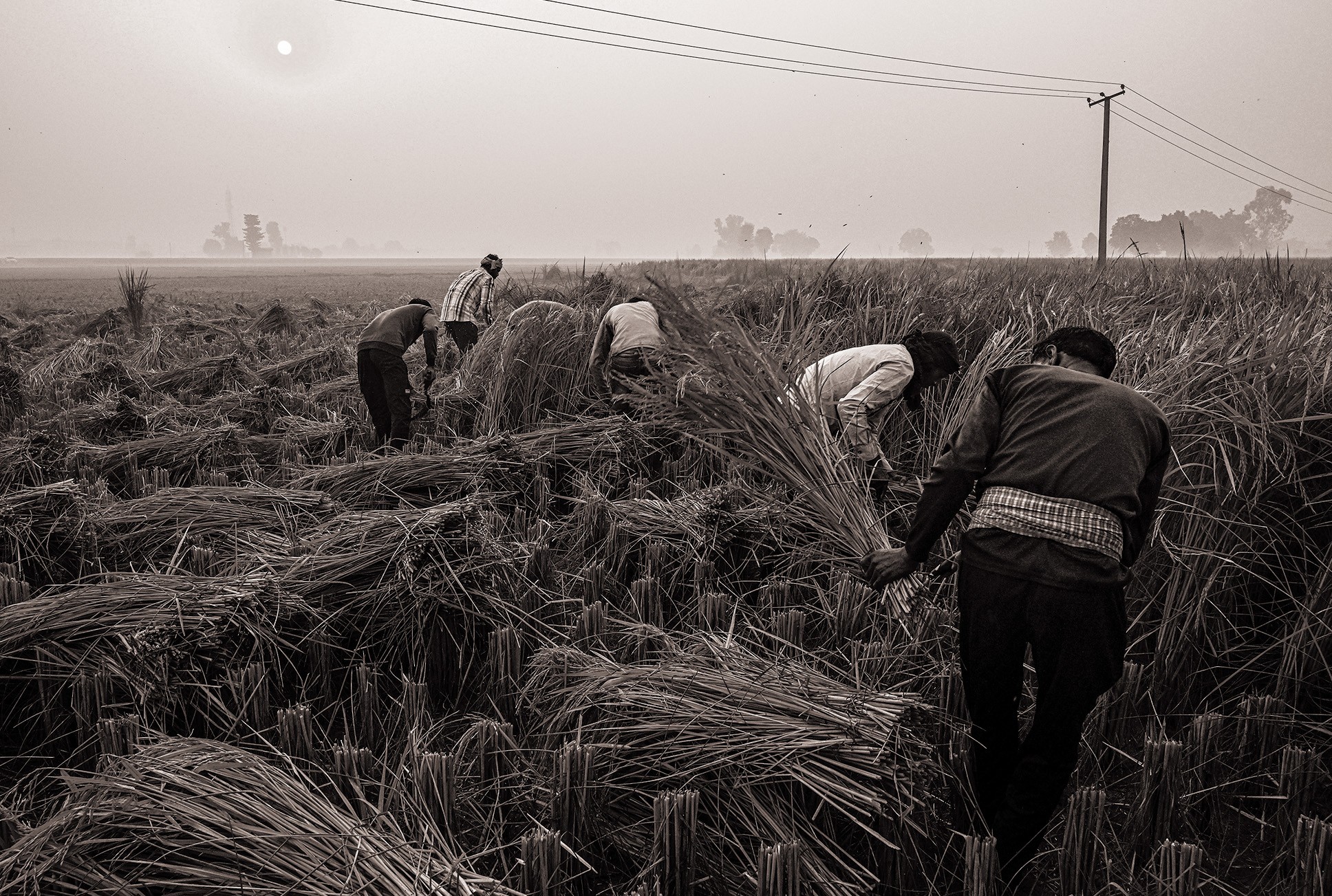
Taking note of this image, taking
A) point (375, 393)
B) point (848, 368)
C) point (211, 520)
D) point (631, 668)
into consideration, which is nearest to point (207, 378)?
point (375, 393)

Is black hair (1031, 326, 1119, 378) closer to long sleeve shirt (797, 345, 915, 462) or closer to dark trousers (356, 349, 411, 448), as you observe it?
long sleeve shirt (797, 345, 915, 462)

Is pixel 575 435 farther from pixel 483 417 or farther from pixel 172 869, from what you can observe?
pixel 172 869

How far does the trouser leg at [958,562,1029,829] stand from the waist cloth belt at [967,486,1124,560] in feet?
0.46

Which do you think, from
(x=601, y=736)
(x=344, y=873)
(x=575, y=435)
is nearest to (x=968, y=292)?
(x=575, y=435)

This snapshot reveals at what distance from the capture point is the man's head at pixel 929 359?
151 inches

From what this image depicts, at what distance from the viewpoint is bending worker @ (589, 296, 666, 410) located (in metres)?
5.55

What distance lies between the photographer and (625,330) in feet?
18.5

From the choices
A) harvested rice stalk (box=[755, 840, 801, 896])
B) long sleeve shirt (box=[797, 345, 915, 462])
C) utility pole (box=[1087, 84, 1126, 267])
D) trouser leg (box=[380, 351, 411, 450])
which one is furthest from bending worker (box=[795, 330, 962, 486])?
utility pole (box=[1087, 84, 1126, 267])

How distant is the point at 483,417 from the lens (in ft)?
20.3

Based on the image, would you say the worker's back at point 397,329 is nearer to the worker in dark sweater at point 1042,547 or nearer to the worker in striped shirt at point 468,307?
the worker in striped shirt at point 468,307

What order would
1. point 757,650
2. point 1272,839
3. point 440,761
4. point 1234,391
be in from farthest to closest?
point 1234,391 < point 757,650 < point 1272,839 < point 440,761

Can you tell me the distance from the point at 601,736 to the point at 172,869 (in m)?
1.03

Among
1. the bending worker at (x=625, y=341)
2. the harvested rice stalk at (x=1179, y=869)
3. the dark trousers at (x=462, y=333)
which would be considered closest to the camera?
the harvested rice stalk at (x=1179, y=869)

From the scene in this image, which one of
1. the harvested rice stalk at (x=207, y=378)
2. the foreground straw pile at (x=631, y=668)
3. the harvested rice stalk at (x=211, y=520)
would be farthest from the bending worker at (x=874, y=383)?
the harvested rice stalk at (x=207, y=378)
